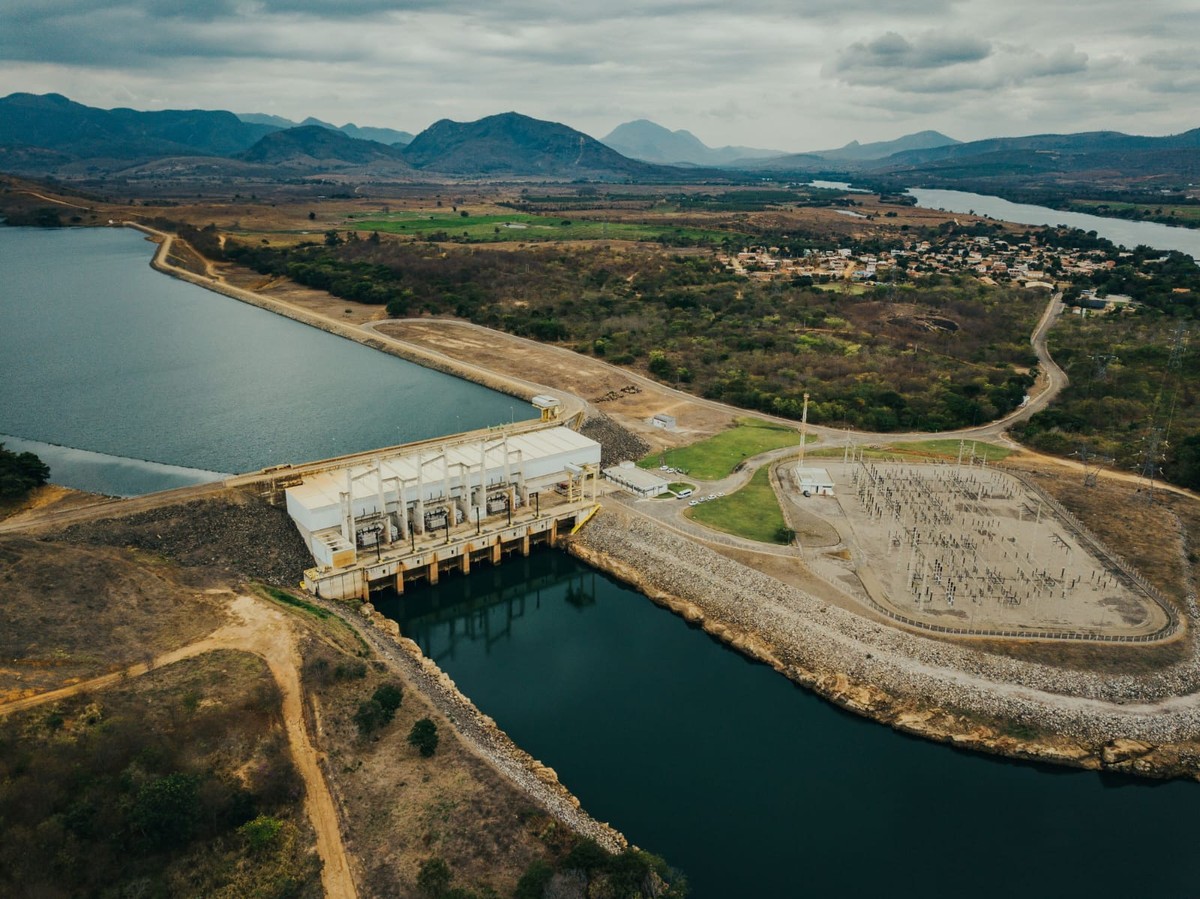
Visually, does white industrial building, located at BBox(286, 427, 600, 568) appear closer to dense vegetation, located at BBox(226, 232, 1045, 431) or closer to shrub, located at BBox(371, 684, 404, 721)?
shrub, located at BBox(371, 684, 404, 721)

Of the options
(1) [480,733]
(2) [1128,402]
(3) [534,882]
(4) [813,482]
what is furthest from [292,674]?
(2) [1128,402]

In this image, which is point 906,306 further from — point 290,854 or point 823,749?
point 290,854

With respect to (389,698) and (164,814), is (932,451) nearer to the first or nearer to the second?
(389,698)

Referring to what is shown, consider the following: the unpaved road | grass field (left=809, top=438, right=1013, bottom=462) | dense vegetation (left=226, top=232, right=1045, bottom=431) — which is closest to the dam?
the unpaved road

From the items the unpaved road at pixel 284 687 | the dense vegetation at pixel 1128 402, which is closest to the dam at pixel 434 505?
the unpaved road at pixel 284 687

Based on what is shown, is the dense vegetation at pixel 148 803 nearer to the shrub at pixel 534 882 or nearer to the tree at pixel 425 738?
the tree at pixel 425 738

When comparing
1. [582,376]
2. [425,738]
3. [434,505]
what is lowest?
[582,376]
